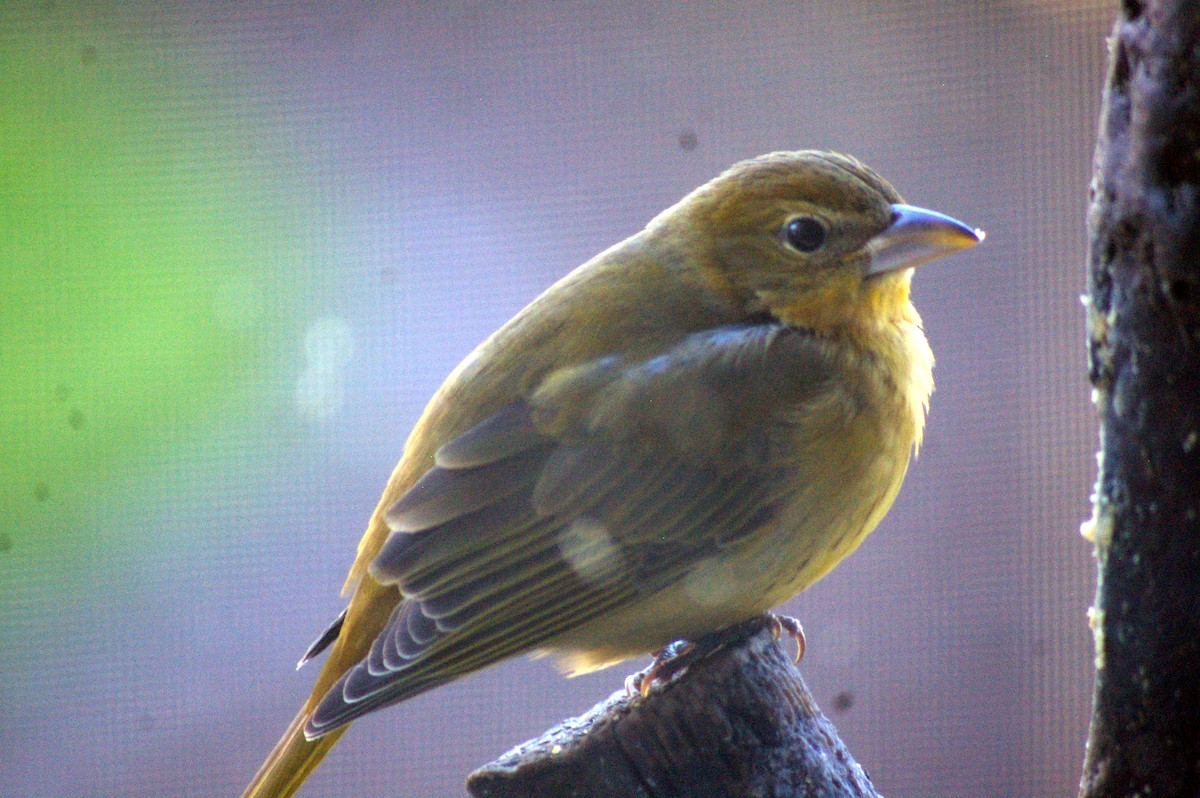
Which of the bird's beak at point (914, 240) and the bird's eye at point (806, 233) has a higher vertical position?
the bird's eye at point (806, 233)

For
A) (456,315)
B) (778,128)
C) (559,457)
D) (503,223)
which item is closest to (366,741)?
(456,315)

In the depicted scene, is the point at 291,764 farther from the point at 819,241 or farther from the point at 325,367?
the point at 325,367

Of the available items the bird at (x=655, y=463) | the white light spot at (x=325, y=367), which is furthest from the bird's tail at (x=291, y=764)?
the white light spot at (x=325, y=367)

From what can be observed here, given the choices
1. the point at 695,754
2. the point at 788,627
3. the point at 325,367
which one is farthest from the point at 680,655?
the point at 325,367

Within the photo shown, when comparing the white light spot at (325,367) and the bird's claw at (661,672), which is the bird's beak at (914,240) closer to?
the bird's claw at (661,672)

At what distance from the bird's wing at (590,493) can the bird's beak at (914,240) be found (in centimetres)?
19

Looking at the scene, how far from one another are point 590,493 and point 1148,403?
2.89 ft

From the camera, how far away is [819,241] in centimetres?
190

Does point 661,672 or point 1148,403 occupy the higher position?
point 1148,403

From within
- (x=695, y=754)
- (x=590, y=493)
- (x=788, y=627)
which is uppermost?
(x=590, y=493)

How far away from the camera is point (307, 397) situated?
292 centimetres

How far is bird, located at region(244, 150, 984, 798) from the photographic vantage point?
176cm

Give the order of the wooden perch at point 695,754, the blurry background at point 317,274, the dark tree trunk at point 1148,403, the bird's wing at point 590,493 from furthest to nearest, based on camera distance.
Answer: the blurry background at point 317,274
the bird's wing at point 590,493
the wooden perch at point 695,754
the dark tree trunk at point 1148,403

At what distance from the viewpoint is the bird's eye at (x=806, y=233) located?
1893 mm
